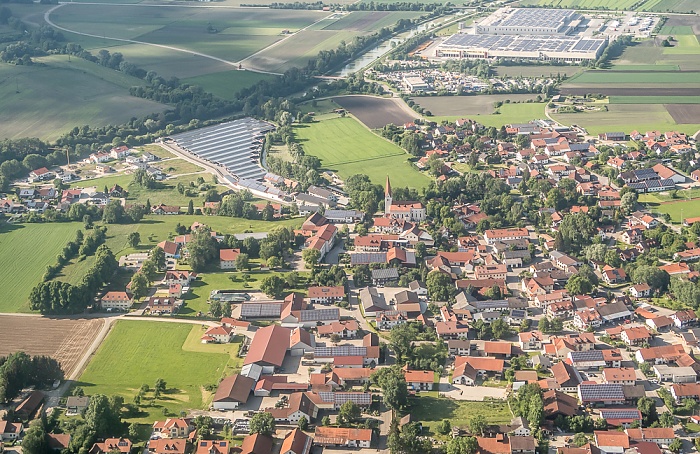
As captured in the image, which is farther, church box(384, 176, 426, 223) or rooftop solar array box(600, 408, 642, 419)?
church box(384, 176, 426, 223)

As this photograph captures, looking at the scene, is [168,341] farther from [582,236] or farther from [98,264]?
[582,236]

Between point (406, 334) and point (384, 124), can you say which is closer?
point (406, 334)

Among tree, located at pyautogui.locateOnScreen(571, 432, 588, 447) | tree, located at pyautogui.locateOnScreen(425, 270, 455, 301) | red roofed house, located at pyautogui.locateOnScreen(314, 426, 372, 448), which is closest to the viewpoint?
tree, located at pyautogui.locateOnScreen(571, 432, 588, 447)

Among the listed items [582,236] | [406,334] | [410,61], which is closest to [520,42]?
[410,61]

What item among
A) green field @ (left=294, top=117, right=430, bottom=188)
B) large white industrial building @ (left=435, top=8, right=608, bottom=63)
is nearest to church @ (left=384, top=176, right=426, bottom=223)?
green field @ (left=294, top=117, right=430, bottom=188)

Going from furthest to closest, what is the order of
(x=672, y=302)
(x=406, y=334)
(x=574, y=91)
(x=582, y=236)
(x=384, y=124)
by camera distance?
(x=574, y=91), (x=384, y=124), (x=582, y=236), (x=672, y=302), (x=406, y=334)

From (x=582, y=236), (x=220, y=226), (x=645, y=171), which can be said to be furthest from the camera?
(x=645, y=171)

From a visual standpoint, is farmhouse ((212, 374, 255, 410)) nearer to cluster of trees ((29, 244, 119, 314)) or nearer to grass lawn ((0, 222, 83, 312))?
cluster of trees ((29, 244, 119, 314))
